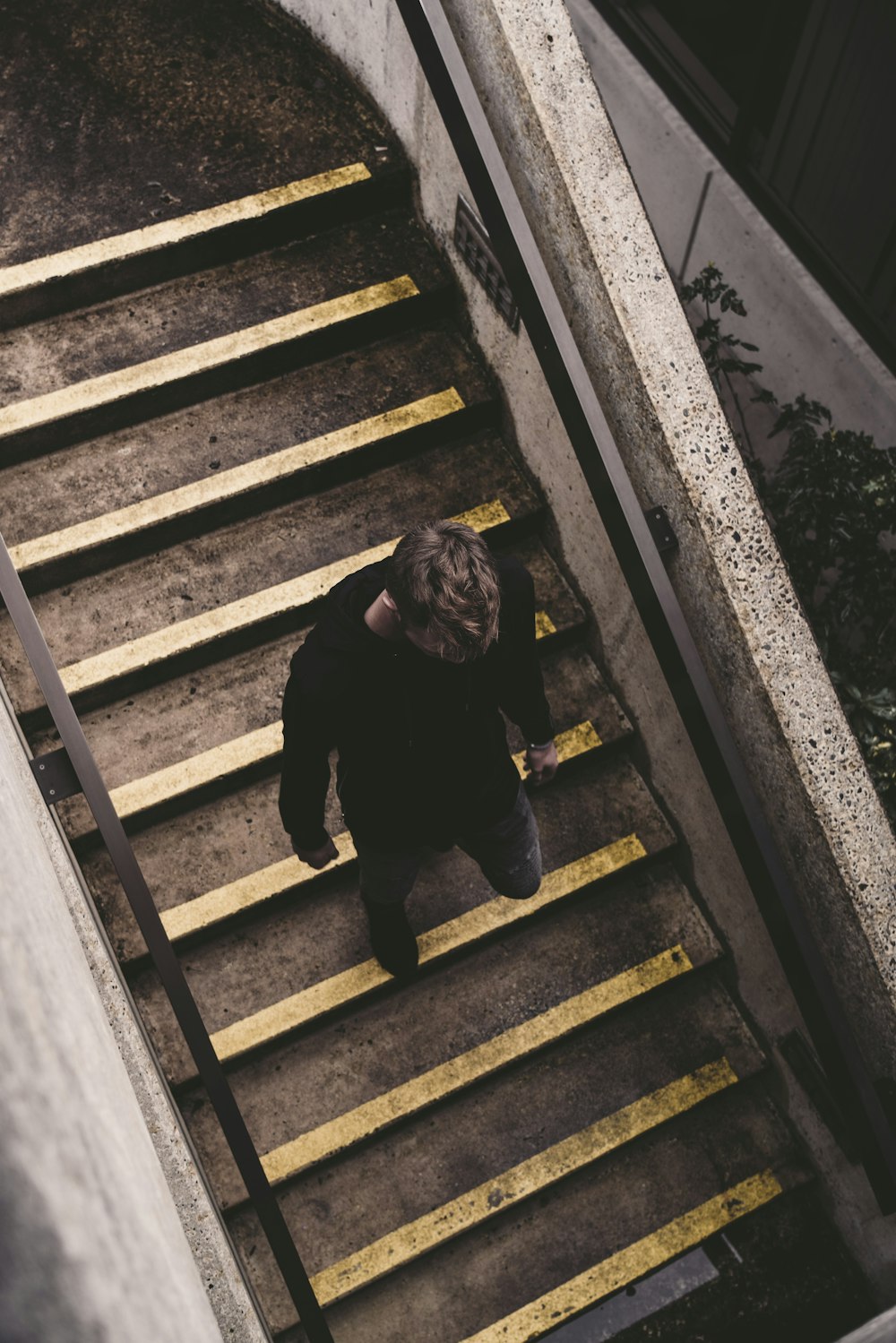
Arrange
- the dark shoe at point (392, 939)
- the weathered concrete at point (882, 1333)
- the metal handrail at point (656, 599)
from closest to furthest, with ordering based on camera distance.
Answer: the weathered concrete at point (882, 1333), the metal handrail at point (656, 599), the dark shoe at point (392, 939)

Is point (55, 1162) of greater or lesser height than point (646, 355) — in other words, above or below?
below

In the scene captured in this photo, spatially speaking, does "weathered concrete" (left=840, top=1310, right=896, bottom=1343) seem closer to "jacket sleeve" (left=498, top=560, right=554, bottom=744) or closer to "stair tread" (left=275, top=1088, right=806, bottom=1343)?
"jacket sleeve" (left=498, top=560, right=554, bottom=744)

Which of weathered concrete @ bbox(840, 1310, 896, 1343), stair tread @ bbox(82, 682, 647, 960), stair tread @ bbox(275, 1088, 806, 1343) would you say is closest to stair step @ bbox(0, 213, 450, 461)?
stair tread @ bbox(82, 682, 647, 960)

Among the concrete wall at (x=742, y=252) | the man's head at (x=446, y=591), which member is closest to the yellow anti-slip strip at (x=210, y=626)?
the man's head at (x=446, y=591)

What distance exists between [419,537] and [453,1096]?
2.09 meters

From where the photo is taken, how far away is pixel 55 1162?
1.02 m

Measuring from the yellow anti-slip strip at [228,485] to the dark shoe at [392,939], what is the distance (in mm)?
1457

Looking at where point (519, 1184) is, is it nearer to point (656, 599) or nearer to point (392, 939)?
point (392, 939)

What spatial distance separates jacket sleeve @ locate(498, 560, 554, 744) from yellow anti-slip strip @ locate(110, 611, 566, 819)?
3.11ft

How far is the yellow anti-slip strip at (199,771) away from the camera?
134 inches

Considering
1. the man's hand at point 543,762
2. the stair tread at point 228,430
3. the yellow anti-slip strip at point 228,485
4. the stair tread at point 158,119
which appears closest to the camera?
the man's hand at point 543,762

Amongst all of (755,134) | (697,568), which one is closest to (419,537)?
(697,568)

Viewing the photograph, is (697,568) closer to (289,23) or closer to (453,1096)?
(453,1096)

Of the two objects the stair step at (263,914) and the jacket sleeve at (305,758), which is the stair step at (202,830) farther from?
the jacket sleeve at (305,758)
